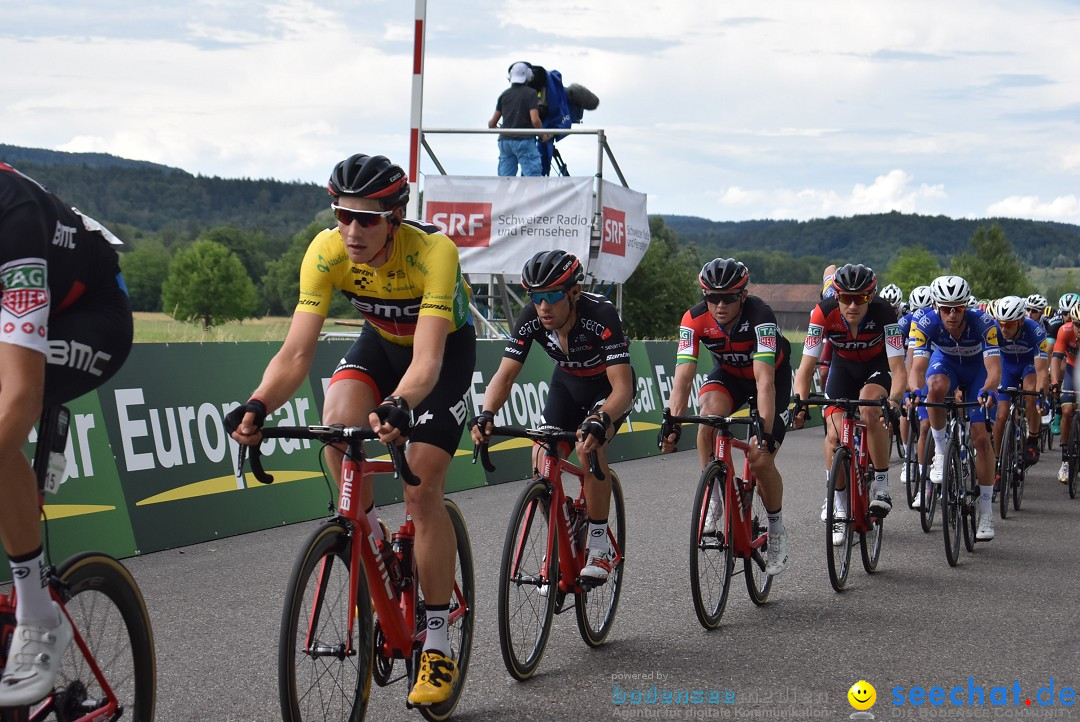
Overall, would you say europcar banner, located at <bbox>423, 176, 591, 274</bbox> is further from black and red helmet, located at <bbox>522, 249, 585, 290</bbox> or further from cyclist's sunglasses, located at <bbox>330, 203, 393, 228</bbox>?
cyclist's sunglasses, located at <bbox>330, 203, 393, 228</bbox>

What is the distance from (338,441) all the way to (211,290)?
119 m

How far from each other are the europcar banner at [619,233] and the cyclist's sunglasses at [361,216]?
38.7ft

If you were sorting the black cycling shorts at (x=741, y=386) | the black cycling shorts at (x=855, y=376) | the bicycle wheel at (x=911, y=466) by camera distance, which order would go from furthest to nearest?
the bicycle wheel at (x=911, y=466)
the black cycling shorts at (x=855, y=376)
the black cycling shorts at (x=741, y=386)

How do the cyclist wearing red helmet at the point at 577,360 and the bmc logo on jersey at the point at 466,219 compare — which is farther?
the bmc logo on jersey at the point at 466,219

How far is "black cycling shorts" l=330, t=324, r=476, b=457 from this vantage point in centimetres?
452

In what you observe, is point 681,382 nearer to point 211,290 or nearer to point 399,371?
point 399,371

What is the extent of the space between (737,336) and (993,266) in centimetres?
15814

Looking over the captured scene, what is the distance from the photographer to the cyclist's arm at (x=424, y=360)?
400 centimetres

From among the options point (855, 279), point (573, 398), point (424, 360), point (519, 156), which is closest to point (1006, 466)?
point (855, 279)

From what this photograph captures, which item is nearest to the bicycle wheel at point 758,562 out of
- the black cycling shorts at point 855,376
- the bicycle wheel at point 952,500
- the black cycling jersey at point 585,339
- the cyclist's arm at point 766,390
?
the cyclist's arm at point 766,390

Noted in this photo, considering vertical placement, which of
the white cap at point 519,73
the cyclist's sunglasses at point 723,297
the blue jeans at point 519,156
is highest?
the white cap at point 519,73

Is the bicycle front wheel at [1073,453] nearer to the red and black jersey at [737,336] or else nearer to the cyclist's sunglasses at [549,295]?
the red and black jersey at [737,336]

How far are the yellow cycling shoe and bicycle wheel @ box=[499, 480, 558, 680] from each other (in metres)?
0.63

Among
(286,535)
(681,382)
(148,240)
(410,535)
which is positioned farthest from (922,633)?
(148,240)
